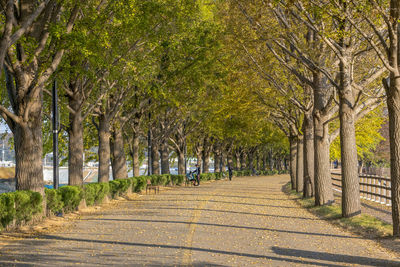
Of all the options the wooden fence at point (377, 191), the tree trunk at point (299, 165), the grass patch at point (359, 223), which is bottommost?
the grass patch at point (359, 223)

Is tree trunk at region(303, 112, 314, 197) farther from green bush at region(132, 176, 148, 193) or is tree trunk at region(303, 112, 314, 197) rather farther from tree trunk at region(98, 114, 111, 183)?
green bush at region(132, 176, 148, 193)

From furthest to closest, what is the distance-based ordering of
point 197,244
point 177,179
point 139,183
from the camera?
point 177,179, point 139,183, point 197,244

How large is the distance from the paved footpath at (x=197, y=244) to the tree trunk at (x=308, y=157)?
753cm

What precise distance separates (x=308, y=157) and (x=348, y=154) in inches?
331

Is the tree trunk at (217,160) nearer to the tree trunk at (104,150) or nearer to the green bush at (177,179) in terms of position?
the green bush at (177,179)

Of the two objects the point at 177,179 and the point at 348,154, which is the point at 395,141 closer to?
the point at 348,154

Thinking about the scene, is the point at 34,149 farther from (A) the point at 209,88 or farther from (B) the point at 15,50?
(A) the point at 209,88

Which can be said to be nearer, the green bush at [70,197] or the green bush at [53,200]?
the green bush at [53,200]

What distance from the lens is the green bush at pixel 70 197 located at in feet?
59.3

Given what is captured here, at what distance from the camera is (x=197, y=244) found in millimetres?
11273

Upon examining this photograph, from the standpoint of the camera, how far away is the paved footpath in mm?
9484

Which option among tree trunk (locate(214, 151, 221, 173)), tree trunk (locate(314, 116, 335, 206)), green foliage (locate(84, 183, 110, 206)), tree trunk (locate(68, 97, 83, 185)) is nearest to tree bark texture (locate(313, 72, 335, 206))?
tree trunk (locate(314, 116, 335, 206))

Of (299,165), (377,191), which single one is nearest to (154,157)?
(299,165)

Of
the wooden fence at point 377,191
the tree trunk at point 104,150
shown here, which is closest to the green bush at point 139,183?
the tree trunk at point 104,150
